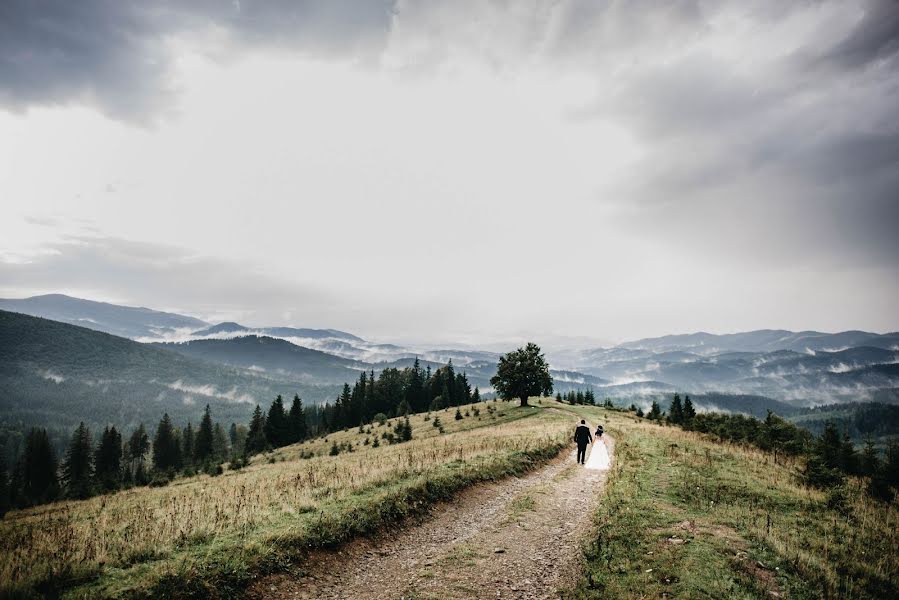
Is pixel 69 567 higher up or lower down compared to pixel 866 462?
higher up

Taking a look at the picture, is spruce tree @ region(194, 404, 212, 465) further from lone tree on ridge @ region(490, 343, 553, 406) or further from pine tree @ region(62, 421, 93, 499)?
lone tree on ridge @ region(490, 343, 553, 406)

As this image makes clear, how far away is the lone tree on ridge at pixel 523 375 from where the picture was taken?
214 feet

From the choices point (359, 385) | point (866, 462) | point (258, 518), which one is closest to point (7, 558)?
point (258, 518)

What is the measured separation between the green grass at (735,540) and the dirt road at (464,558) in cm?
93

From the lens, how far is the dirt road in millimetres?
8844

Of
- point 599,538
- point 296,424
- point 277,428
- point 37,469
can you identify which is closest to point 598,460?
point 599,538

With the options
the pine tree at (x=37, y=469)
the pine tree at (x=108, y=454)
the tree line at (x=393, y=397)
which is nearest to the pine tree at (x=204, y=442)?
the pine tree at (x=108, y=454)

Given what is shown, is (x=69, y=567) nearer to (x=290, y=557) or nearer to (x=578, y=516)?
(x=290, y=557)

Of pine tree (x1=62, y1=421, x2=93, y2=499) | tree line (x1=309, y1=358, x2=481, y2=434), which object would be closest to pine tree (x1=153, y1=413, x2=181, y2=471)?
pine tree (x1=62, y1=421, x2=93, y2=499)

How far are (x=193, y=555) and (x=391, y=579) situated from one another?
4717 mm

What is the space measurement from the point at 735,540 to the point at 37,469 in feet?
357

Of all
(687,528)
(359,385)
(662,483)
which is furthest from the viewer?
(359,385)

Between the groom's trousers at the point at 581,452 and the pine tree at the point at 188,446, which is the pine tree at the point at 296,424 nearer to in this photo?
the pine tree at the point at 188,446

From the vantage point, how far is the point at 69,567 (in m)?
8.55
